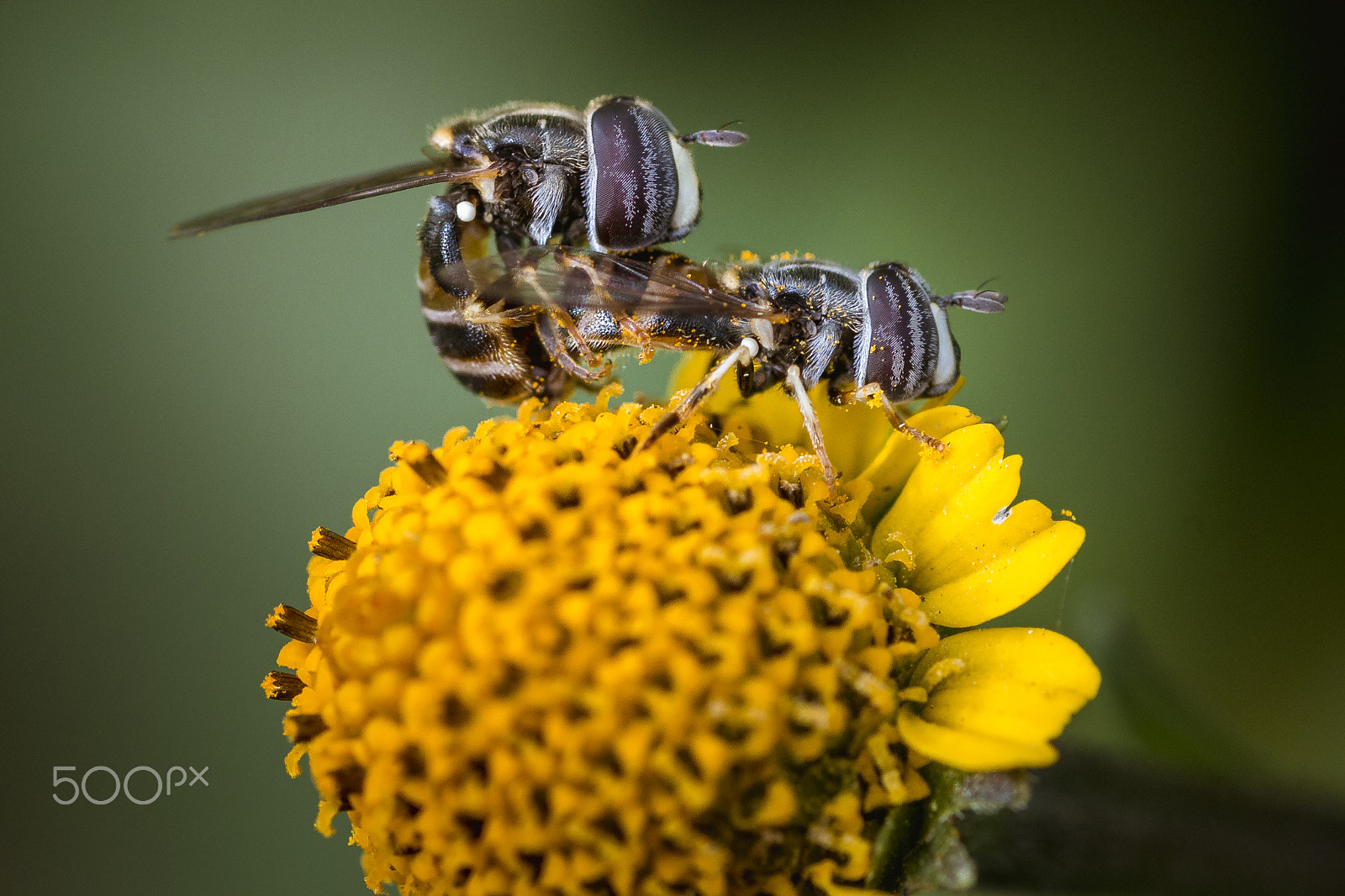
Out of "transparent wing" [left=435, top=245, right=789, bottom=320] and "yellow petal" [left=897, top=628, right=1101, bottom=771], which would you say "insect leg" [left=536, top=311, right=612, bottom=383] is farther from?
"yellow petal" [left=897, top=628, right=1101, bottom=771]

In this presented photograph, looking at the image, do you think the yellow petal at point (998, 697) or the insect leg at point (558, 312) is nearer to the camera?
the yellow petal at point (998, 697)

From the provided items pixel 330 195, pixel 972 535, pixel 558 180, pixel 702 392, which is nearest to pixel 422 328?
pixel 330 195

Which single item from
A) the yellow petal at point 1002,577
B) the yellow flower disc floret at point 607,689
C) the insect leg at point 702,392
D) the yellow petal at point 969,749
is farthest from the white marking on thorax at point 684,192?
the yellow petal at point 969,749

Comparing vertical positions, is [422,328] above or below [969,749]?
above

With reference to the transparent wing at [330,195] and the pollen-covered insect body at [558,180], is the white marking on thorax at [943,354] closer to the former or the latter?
the pollen-covered insect body at [558,180]

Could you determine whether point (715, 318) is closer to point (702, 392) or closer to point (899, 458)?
point (702, 392)
